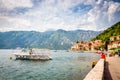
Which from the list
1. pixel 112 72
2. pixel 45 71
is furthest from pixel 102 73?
pixel 45 71

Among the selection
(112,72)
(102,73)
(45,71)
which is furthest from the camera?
(45,71)

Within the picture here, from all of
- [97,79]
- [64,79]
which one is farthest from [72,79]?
[97,79]

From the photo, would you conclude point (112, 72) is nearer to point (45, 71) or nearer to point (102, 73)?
point (102, 73)

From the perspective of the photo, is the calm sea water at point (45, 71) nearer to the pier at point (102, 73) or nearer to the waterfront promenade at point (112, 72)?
the waterfront promenade at point (112, 72)

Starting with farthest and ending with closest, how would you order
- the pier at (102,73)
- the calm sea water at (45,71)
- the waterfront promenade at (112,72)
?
the calm sea water at (45,71)
the waterfront promenade at (112,72)
the pier at (102,73)

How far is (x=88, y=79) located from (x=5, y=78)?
76.5ft

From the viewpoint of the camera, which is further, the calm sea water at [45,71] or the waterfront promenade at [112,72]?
the calm sea water at [45,71]

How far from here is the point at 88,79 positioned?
580 inches

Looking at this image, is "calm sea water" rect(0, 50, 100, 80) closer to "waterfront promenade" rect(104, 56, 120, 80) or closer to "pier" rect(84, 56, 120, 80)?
"waterfront promenade" rect(104, 56, 120, 80)

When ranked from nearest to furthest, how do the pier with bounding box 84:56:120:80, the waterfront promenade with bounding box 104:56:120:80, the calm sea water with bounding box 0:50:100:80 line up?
the pier with bounding box 84:56:120:80
the waterfront promenade with bounding box 104:56:120:80
the calm sea water with bounding box 0:50:100:80

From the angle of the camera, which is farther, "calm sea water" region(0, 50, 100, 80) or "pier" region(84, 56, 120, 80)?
"calm sea water" region(0, 50, 100, 80)

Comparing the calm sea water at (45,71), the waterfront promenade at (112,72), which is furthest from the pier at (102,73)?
the calm sea water at (45,71)

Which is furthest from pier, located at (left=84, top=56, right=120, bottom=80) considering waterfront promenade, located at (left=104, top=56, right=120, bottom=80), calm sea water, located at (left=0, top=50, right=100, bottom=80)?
calm sea water, located at (left=0, top=50, right=100, bottom=80)

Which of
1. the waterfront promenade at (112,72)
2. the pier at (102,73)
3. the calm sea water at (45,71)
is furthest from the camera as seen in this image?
the calm sea water at (45,71)
